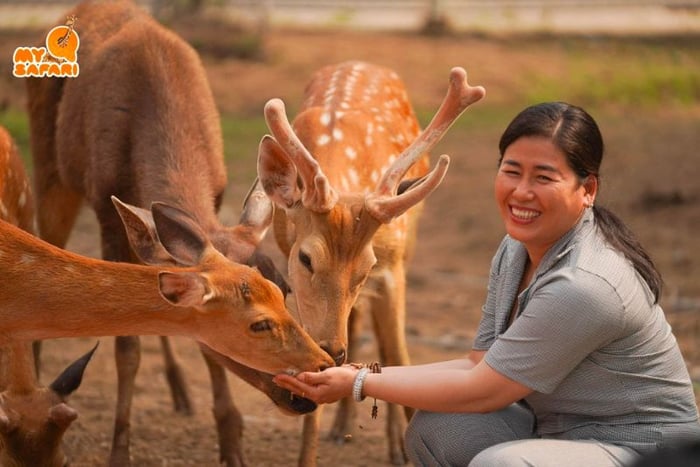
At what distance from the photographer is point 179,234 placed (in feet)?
18.0

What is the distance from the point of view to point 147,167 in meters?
6.57

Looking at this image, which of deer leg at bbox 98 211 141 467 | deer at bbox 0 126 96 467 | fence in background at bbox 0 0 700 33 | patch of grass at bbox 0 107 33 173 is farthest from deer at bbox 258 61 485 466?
fence in background at bbox 0 0 700 33

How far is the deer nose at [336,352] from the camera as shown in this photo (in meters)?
5.47

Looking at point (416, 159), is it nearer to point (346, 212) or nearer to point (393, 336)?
point (346, 212)

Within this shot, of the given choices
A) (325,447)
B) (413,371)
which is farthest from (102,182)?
(413,371)

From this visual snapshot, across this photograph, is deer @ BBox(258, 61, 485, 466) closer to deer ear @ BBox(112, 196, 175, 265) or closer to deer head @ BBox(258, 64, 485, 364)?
deer head @ BBox(258, 64, 485, 364)

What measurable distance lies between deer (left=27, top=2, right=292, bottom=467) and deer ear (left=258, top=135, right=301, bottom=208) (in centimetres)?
12

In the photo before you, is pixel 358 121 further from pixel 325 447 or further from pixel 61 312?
pixel 61 312

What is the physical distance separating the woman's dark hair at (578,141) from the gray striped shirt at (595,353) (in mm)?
62

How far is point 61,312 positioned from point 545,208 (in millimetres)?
1887

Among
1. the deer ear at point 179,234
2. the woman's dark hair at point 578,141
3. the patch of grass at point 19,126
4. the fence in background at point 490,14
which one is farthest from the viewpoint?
the fence in background at point 490,14

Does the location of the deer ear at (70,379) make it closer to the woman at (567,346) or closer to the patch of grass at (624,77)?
the woman at (567,346)

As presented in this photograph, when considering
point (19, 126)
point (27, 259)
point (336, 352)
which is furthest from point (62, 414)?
point (19, 126)

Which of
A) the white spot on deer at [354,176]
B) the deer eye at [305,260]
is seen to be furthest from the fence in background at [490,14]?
the deer eye at [305,260]
